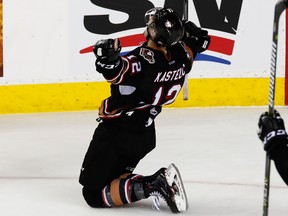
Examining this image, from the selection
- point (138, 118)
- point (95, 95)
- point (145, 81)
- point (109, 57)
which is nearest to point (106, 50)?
point (109, 57)

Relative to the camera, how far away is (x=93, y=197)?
154 inches

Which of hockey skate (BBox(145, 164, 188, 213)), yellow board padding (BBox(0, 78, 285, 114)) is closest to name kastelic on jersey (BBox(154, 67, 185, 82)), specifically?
hockey skate (BBox(145, 164, 188, 213))

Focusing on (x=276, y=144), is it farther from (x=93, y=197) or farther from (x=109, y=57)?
(x=93, y=197)

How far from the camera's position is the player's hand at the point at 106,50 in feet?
11.5

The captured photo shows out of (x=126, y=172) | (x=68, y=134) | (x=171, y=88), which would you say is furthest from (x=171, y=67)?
(x=68, y=134)

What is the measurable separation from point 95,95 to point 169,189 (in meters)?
2.89

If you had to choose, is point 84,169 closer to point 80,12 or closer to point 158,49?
point 158,49

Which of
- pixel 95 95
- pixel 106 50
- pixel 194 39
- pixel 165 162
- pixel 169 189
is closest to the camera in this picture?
pixel 106 50

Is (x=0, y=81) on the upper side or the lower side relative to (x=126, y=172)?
lower

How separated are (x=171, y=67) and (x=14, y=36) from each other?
9.16 ft

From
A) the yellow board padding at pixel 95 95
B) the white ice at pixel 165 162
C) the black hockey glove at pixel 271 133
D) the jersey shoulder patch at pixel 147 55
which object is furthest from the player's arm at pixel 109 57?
the yellow board padding at pixel 95 95

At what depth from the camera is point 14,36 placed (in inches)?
252

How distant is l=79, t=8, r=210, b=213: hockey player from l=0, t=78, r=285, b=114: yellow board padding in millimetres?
2542

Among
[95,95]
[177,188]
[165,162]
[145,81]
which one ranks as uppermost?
[145,81]
